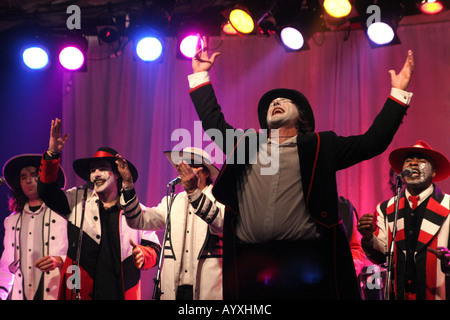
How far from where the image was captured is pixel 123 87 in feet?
23.5

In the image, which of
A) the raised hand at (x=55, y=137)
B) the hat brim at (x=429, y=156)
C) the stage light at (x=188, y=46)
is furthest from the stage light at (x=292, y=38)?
the raised hand at (x=55, y=137)

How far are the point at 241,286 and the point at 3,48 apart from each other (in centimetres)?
510

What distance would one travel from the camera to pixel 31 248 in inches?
213

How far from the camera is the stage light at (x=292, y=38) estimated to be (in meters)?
6.04

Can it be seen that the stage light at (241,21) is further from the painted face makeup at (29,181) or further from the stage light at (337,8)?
the painted face makeup at (29,181)

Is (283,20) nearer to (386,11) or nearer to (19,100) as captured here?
(386,11)

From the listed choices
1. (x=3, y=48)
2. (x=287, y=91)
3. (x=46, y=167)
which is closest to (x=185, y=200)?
(x=46, y=167)

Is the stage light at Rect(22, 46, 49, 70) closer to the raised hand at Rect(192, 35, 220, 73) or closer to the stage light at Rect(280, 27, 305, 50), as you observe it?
the stage light at Rect(280, 27, 305, 50)

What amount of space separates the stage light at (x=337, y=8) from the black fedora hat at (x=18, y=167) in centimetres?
321

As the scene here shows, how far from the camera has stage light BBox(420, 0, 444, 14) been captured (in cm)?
564

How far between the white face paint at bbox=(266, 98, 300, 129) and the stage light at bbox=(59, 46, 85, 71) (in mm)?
3803

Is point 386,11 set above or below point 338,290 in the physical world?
above

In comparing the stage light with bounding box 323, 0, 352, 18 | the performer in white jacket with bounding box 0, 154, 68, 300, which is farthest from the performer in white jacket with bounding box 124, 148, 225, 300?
the stage light with bounding box 323, 0, 352, 18

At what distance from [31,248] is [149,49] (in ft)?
8.49
